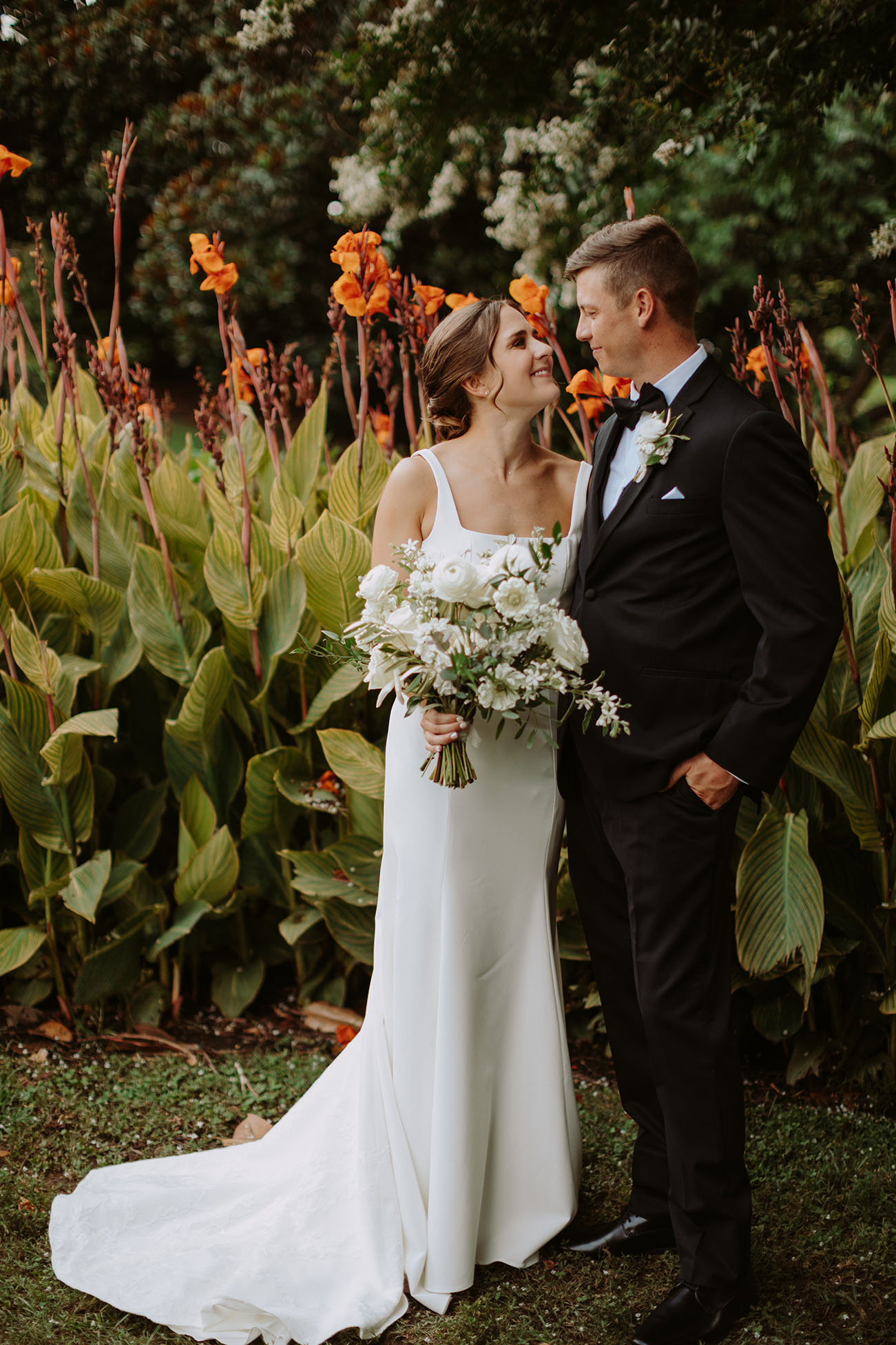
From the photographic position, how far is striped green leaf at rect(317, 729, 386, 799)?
318 centimetres

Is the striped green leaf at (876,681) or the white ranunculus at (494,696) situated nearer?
the white ranunculus at (494,696)

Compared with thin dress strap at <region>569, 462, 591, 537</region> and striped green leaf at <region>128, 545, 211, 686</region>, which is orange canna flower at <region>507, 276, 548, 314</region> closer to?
thin dress strap at <region>569, 462, 591, 537</region>

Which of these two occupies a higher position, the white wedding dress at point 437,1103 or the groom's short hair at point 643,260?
the groom's short hair at point 643,260

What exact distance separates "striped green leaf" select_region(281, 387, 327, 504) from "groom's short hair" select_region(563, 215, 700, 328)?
5.05ft

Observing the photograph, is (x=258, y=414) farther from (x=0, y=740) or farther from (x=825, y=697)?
(x=825, y=697)

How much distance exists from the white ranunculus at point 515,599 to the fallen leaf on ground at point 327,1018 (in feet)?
6.18

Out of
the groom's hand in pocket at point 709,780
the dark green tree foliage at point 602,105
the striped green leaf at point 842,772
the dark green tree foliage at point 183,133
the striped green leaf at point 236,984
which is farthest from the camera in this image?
the dark green tree foliage at point 183,133

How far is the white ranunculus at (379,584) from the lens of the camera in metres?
2.10

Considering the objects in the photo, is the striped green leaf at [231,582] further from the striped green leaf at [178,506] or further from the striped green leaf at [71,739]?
the striped green leaf at [71,739]

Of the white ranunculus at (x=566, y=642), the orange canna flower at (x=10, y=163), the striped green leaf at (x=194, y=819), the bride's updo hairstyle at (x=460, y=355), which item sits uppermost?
the orange canna flower at (x=10, y=163)

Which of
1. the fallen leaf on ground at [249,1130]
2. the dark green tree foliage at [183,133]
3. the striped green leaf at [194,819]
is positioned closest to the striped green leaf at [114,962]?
the striped green leaf at [194,819]

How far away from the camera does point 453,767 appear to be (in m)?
2.20

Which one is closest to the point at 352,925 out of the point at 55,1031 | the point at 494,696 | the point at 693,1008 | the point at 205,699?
the point at 205,699

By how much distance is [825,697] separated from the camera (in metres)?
2.96
